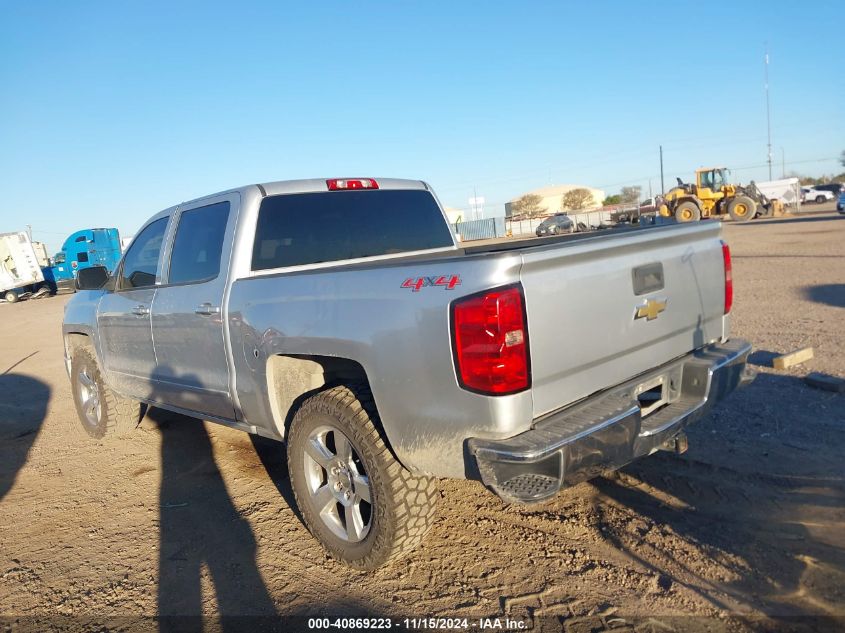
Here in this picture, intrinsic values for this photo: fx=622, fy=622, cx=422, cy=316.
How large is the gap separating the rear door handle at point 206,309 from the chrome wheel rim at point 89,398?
8.67 ft

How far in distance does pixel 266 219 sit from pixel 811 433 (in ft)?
13.0

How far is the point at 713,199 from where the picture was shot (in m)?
33.7

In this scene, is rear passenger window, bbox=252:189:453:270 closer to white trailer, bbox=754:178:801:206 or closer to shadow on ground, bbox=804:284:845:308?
shadow on ground, bbox=804:284:845:308

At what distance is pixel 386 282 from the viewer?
9.30 feet

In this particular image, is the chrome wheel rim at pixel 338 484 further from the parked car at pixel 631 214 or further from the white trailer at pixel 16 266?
the white trailer at pixel 16 266

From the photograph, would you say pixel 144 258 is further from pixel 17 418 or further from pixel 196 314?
pixel 17 418

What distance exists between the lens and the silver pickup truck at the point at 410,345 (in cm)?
255

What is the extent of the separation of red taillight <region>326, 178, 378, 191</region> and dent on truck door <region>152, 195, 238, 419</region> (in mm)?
673

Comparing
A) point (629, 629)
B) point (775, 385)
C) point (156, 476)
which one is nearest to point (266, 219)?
point (156, 476)

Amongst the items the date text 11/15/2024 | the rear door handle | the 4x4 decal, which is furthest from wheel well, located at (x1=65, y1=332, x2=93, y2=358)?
the 4x4 decal

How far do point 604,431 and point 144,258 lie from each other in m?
3.96

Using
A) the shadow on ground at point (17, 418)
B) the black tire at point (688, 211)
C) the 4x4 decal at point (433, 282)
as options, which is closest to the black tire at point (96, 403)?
the shadow on ground at point (17, 418)

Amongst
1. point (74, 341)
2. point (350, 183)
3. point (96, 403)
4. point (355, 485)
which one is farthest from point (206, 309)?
point (74, 341)

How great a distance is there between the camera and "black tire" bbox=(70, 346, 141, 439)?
230 inches
